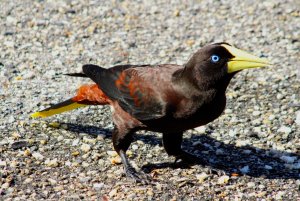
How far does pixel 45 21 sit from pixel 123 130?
12.6 feet

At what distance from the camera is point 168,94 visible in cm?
543

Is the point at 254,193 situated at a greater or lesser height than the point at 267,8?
lesser

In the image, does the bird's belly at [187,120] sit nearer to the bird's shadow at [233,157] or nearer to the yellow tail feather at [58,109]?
the bird's shadow at [233,157]

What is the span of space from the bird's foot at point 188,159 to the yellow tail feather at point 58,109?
3.46 ft

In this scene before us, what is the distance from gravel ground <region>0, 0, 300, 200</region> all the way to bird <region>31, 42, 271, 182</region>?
35cm

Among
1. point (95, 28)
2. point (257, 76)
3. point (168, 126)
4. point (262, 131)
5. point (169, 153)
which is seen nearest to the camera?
point (168, 126)

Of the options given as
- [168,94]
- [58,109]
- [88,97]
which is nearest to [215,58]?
[168,94]

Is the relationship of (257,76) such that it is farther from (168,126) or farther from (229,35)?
(168,126)

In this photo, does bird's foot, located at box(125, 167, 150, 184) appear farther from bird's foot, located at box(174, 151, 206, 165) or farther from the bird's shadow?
bird's foot, located at box(174, 151, 206, 165)

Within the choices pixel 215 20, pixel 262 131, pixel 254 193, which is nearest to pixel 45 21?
pixel 215 20

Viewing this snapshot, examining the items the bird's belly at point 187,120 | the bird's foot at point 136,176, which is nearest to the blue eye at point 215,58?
the bird's belly at point 187,120

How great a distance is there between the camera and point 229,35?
9.04m

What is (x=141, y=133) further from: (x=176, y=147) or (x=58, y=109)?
(x=58, y=109)

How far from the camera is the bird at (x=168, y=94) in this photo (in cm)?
523
